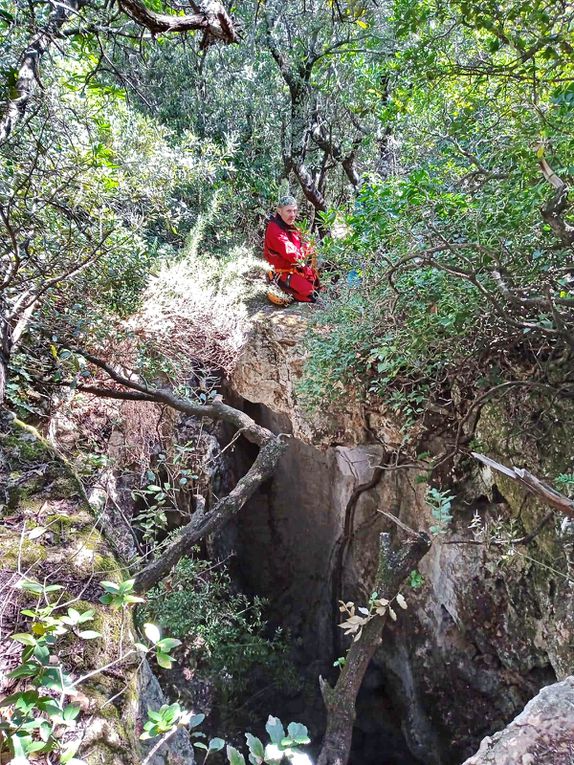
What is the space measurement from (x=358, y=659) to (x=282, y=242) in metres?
3.62

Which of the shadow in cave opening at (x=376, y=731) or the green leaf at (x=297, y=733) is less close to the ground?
the green leaf at (x=297, y=733)

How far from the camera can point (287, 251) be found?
15.8 feet

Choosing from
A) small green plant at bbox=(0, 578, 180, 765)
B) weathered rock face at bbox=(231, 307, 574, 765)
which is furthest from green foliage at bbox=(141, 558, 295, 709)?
small green plant at bbox=(0, 578, 180, 765)

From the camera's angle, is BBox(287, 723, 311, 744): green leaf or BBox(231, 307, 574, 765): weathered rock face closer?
BBox(287, 723, 311, 744): green leaf

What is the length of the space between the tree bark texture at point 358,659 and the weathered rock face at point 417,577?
0.53 meters

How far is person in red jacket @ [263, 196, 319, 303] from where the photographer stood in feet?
15.6

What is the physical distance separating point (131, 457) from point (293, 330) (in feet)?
6.11

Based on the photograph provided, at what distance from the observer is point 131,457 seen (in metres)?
4.27

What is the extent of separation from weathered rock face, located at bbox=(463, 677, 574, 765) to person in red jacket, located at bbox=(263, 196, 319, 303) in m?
3.81

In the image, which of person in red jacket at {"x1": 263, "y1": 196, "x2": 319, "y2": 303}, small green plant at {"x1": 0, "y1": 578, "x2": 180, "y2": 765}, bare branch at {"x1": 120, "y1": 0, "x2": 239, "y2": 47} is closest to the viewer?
small green plant at {"x1": 0, "y1": 578, "x2": 180, "y2": 765}

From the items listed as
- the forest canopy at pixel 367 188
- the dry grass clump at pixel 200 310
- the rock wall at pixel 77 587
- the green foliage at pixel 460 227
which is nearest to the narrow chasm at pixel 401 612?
the green foliage at pixel 460 227

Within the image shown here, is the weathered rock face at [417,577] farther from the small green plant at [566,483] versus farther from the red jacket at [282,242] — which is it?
the red jacket at [282,242]

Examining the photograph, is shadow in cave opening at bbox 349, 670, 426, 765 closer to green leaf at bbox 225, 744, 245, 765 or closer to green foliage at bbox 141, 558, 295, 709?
A: green foliage at bbox 141, 558, 295, 709

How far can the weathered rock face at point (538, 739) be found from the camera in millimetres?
1244
